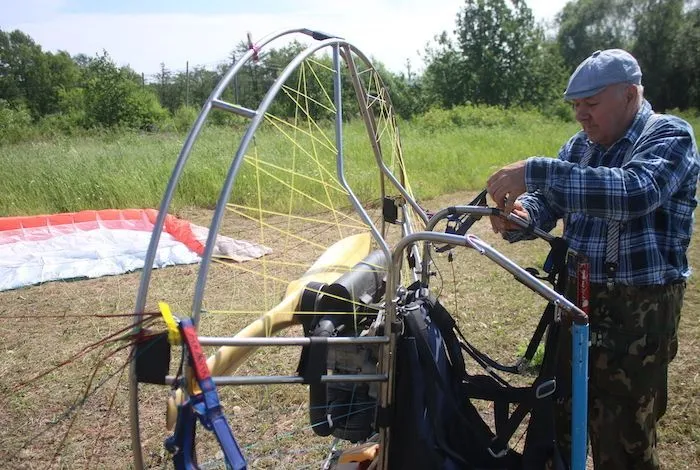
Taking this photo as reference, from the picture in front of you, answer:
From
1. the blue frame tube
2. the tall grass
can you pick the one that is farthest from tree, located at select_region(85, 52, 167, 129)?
the blue frame tube

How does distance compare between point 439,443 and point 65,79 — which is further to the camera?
point 65,79

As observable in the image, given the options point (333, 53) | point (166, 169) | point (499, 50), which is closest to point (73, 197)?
point (166, 169)

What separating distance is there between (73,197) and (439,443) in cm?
766

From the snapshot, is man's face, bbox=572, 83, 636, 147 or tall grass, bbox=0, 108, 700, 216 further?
tall grass, bbox=0, 108, 700, 216

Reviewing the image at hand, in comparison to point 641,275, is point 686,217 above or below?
above

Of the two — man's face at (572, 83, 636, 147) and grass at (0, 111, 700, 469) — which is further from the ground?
man's face at (572, 83, 636, 147)

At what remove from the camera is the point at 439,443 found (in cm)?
150

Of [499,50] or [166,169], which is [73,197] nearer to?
[166,169]

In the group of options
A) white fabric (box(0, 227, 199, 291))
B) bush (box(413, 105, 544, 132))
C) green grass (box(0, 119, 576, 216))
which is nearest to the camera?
white fabric (box(0, 227, 199, 291))

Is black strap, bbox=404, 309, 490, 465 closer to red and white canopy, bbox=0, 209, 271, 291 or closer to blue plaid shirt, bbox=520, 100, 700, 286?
blue plaid shirt, bbox=520, 100, 700, 286

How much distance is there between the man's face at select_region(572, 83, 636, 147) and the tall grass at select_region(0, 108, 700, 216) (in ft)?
15.6

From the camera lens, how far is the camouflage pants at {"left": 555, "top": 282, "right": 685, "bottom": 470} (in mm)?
1743

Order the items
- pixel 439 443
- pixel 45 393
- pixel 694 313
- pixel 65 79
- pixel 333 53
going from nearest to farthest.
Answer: pixel 439 443
pixel 333 53
pixel 45 393
pixel 694 313
pixel 65 79

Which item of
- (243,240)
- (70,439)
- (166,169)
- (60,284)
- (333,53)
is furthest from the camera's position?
(166,169)
